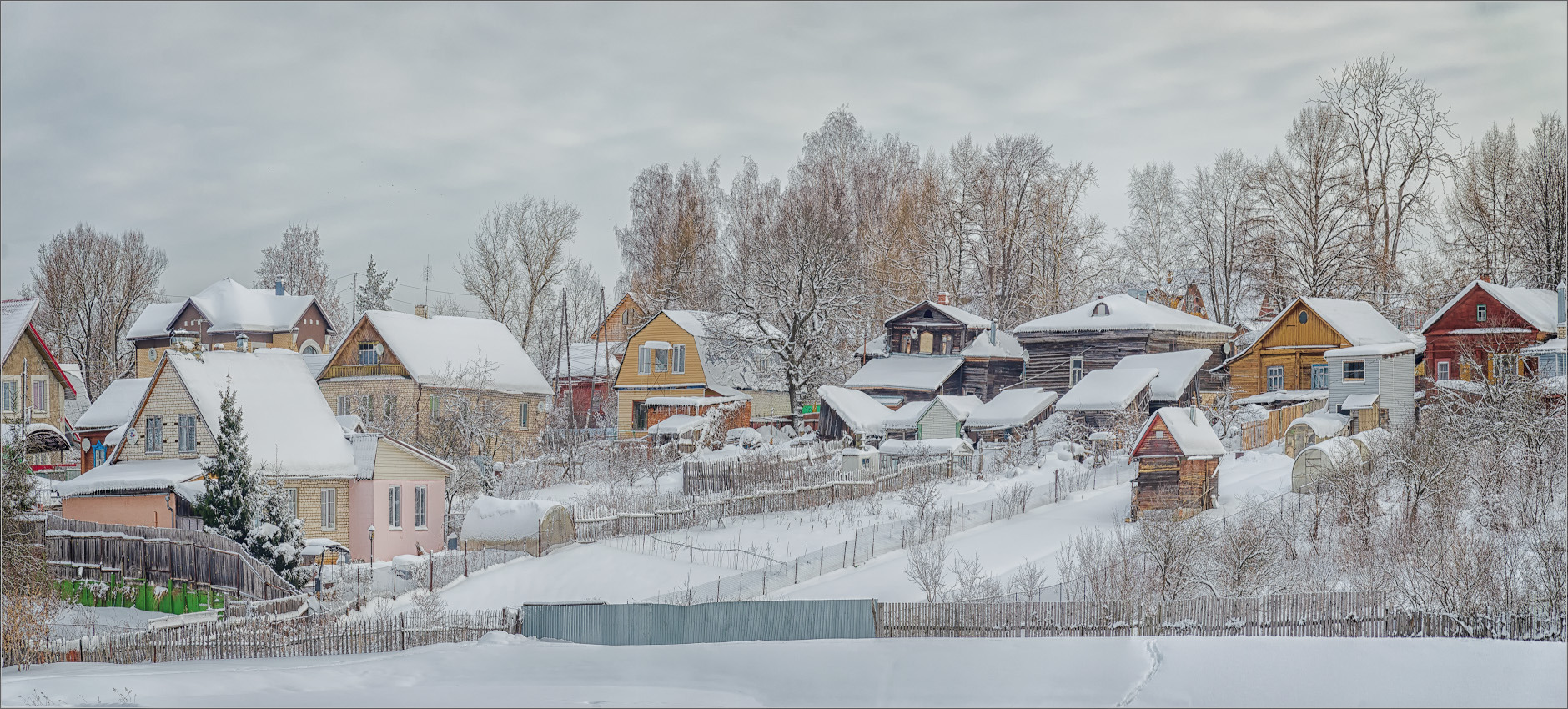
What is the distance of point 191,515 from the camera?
1357 inches

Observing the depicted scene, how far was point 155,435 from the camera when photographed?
3719cm

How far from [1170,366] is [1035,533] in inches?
783

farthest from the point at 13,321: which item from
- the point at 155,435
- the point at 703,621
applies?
the point at 703,621

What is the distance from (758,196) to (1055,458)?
138 ft

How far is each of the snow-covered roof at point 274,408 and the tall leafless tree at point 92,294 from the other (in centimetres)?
4237

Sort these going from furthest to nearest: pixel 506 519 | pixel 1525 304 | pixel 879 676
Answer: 1. pixel 1525 304
2. pixel 506 519
3. pixel 879 676

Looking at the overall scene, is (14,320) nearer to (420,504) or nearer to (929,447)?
(420,504)

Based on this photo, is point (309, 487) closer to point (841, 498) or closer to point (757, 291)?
point (841, 498)

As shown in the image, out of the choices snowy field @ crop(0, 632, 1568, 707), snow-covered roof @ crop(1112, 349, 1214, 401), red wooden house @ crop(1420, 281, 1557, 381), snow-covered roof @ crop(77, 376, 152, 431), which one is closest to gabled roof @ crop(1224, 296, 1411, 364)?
red wooden house @ crop(1420, 281, 1557, 381)

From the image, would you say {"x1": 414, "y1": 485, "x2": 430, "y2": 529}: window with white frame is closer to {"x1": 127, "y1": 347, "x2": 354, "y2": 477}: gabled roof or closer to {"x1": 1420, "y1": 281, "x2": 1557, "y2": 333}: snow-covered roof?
{"x1": 127, "y1": 347, "x2": 354, "y2": 477}: gabled roof

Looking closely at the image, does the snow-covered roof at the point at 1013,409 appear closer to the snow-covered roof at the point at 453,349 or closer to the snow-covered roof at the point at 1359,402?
the snow-covered roof at the point at 1359,402

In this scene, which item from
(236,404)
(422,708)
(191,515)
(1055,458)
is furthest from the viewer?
(1055,458)

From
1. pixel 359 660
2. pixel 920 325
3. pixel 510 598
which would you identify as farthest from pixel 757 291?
pixel 359 660

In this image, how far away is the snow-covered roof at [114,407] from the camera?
164 feet
